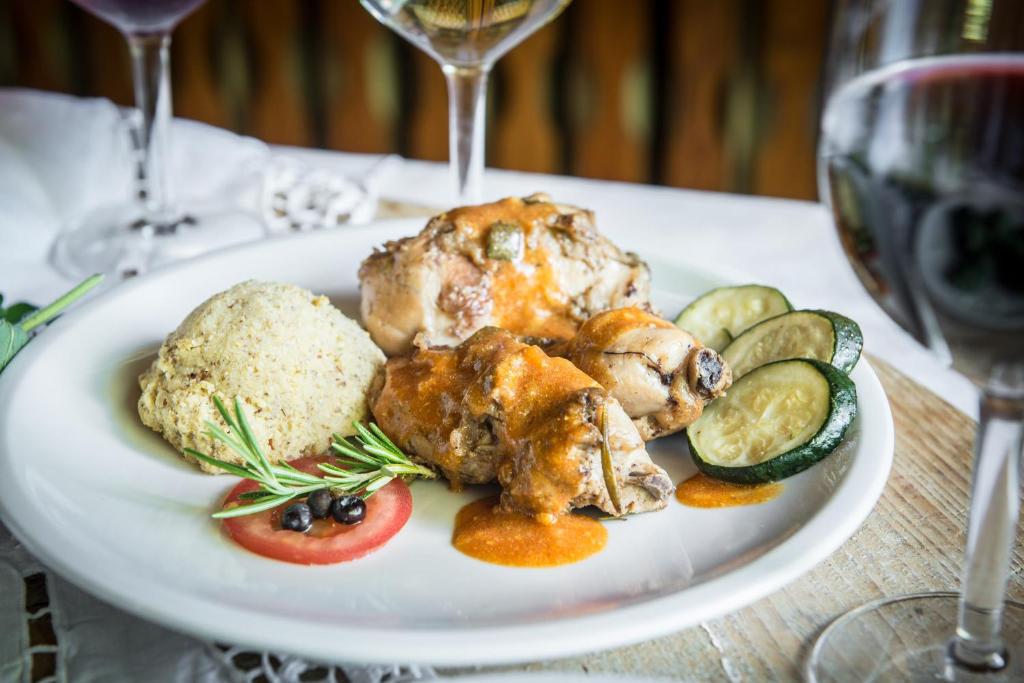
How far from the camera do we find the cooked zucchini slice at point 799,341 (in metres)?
1.75

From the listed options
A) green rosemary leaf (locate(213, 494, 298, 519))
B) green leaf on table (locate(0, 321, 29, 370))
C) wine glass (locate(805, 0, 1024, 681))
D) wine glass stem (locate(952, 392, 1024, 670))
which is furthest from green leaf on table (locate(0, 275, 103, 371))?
wine glass stem (locate(952, 392, 1024, 670))

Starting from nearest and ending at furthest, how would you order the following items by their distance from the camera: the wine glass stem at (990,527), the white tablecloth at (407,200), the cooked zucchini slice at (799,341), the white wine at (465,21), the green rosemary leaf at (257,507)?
the wine glass stem at (990,527) < the green rosemary leaf at (257,507) < the cooked zucchini slice at (799,341) < the white wine at (465,21) < the white tablecloth at (407,200)

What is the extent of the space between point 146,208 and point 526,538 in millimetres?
2105

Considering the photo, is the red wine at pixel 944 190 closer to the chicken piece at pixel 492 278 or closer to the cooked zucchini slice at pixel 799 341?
the cooked zucchini slice at pixel 799 341

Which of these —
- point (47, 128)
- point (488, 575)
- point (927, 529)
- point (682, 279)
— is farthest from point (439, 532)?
point (47, 128)

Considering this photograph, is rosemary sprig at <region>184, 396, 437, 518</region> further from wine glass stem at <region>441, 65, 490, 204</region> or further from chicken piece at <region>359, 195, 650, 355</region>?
wine glass stem at <region>441, 65, 490, 204</region>

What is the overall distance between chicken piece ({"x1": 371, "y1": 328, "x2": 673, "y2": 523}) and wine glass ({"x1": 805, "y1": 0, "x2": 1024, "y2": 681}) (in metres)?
0.46

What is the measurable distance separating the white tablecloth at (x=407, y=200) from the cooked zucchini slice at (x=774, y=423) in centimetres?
62

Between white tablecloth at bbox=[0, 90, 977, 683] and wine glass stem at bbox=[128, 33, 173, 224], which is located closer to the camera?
white tablecloth at bbox=[0, 90, 977, 683]

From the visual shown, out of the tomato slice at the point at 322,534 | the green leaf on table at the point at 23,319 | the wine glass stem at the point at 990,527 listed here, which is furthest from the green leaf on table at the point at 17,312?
the wine glass stem at the point at 990,527

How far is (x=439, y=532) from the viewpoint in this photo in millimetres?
1498

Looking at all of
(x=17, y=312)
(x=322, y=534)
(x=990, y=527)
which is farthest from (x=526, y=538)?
(x=17, y=312)

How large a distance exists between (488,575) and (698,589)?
0.95 ft

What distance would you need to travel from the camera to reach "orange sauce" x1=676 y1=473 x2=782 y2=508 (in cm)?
153
